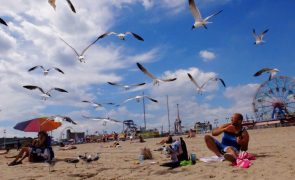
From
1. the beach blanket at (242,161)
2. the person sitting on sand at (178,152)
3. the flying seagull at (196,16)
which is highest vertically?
the flying seagull at (196,16)

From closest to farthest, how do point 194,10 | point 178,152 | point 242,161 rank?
point 242,161, point 178,152, point 194,10

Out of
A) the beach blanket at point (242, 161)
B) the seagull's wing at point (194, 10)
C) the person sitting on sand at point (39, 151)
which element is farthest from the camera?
the person sitting on sand at point (39, 151)

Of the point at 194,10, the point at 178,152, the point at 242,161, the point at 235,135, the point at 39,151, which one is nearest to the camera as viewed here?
the point at 242,161

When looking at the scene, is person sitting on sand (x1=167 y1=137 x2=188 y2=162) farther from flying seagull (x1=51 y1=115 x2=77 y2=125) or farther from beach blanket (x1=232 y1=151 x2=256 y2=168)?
flying seagull (x1=51 y1=115 x2=77 y2=125)

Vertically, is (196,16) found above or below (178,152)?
above

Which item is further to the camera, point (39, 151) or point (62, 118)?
point (62, 118)

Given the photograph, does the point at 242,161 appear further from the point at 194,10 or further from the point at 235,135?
the point at 194,10

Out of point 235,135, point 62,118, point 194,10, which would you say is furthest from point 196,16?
point 62,118

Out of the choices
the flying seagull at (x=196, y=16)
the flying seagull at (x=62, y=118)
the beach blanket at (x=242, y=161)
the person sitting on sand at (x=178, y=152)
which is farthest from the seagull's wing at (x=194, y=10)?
the flying seagull at (x=62, y=118)

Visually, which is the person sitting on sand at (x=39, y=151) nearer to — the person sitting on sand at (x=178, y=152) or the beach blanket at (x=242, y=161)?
the person sitting on sand at (x=178, y=152)

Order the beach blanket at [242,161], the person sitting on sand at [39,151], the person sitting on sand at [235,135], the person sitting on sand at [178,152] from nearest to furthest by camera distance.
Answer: the beach blanket at [242,161], the person sitting on sand at [235,135], the person sitting on sand at [178,152], the person sitting on sand at [39,151]

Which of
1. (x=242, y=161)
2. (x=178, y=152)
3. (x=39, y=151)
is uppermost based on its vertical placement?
(x=39, y=151)

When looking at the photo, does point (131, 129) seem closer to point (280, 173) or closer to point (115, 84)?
point (115, 84)

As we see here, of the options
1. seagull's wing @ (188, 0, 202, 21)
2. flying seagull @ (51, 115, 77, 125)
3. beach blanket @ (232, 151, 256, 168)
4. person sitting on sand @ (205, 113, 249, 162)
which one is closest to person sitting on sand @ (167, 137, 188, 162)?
person sitting on sand @ (205, 113, 249, 162)
